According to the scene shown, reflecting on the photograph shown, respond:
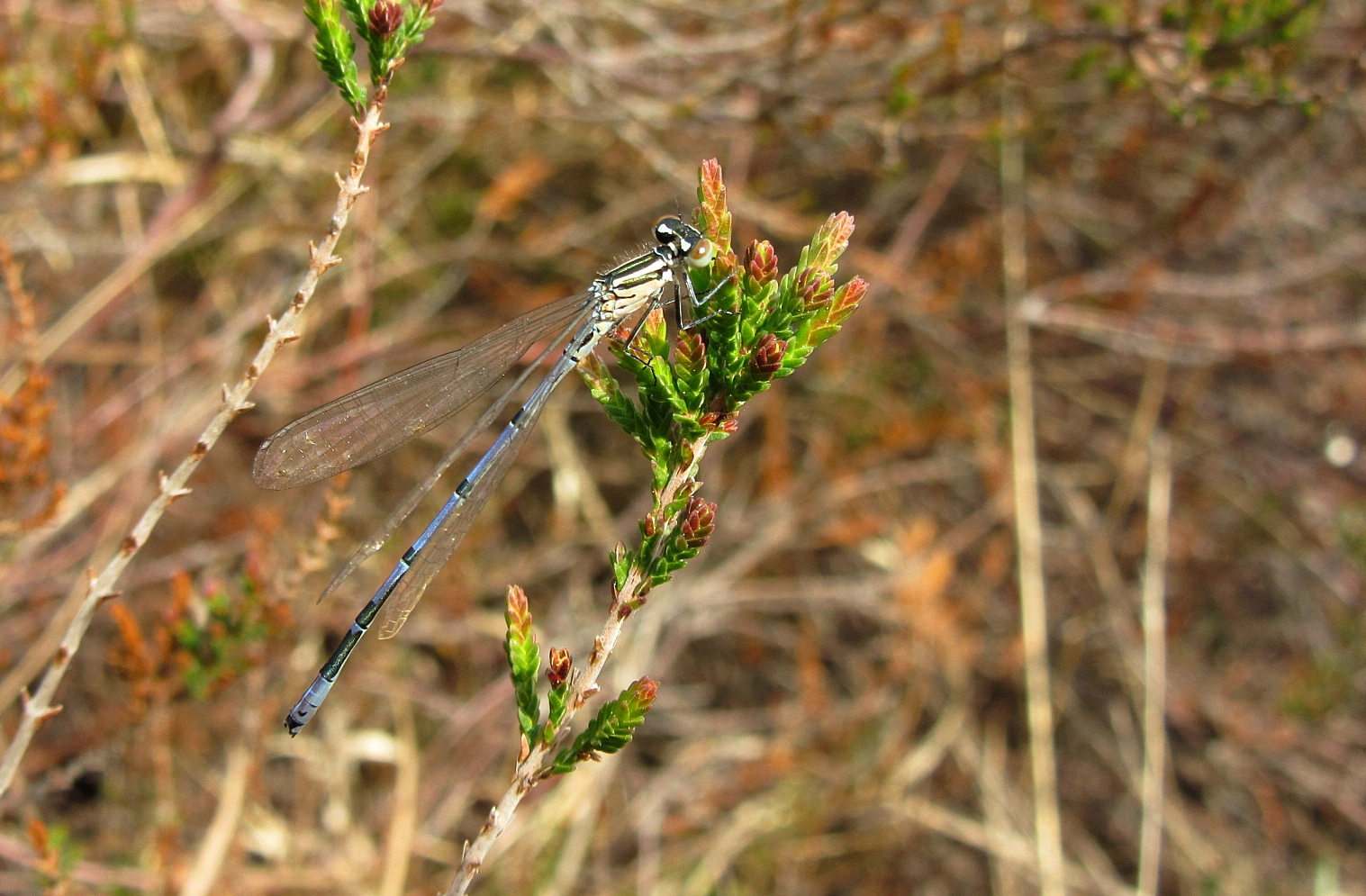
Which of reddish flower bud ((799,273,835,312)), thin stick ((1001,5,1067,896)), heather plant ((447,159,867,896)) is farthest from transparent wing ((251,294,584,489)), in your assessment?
thin stick ((1001,5,1067,896))

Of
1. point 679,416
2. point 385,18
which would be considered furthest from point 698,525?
point 385,18

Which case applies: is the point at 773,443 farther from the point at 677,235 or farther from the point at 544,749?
the point at 544,749

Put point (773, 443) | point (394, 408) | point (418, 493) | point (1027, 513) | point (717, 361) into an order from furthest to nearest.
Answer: point (773, 443) → point (1027, 513) → point (394, 408) → point (418, 493) → point (717, 361)

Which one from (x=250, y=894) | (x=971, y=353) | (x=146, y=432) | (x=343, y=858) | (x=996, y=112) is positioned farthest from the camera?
(x=971, y=353)

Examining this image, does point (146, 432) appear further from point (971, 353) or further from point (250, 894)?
point (971, 353)

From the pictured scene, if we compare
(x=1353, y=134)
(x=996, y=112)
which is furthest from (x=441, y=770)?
(x=1353, y=134)

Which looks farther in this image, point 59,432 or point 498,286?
point 498,286
